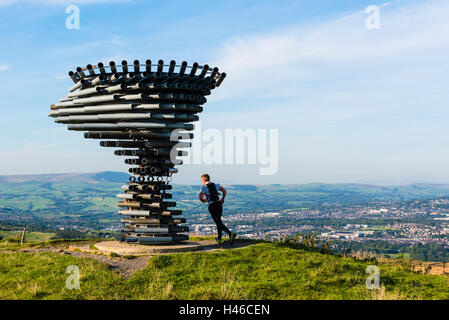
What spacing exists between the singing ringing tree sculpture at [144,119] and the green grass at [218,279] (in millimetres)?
3757

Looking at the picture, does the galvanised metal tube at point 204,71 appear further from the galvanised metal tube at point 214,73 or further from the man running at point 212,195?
the man running at point 212,195

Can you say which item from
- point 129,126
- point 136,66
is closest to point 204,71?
point 136,66

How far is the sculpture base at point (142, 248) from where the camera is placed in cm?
1536

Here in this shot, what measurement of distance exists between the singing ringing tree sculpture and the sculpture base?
0.66 m

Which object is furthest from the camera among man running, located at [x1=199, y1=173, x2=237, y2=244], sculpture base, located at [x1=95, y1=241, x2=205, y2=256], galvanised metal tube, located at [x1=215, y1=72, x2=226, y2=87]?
galvanised metal tube, located at [x1=215, y1=72, x2=226, y2=87]

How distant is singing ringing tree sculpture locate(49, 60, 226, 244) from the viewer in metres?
17.0

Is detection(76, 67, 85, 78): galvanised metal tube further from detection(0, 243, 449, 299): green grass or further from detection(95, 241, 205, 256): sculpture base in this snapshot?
detection(0, 243, 449, 299): green grass

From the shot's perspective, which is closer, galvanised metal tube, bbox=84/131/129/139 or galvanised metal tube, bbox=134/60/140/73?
galvanised metal tube, bbox=134/60/140/73

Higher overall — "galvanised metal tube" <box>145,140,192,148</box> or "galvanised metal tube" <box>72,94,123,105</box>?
"galvanised metal tube" <box>72,94,123,105</box>

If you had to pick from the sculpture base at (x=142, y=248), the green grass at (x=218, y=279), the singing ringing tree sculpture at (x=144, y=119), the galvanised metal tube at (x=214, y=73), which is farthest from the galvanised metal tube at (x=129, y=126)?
the green grass at (x=218, y=279)

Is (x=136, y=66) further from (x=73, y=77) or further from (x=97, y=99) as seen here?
(x=73, y=77)

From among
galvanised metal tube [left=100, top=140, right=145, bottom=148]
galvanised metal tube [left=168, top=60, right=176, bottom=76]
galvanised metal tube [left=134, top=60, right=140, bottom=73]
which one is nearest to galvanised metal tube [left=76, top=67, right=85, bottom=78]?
galvanised metal tube [left=134, top=60, right=140, bottom=73]

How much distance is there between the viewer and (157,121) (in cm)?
1720
